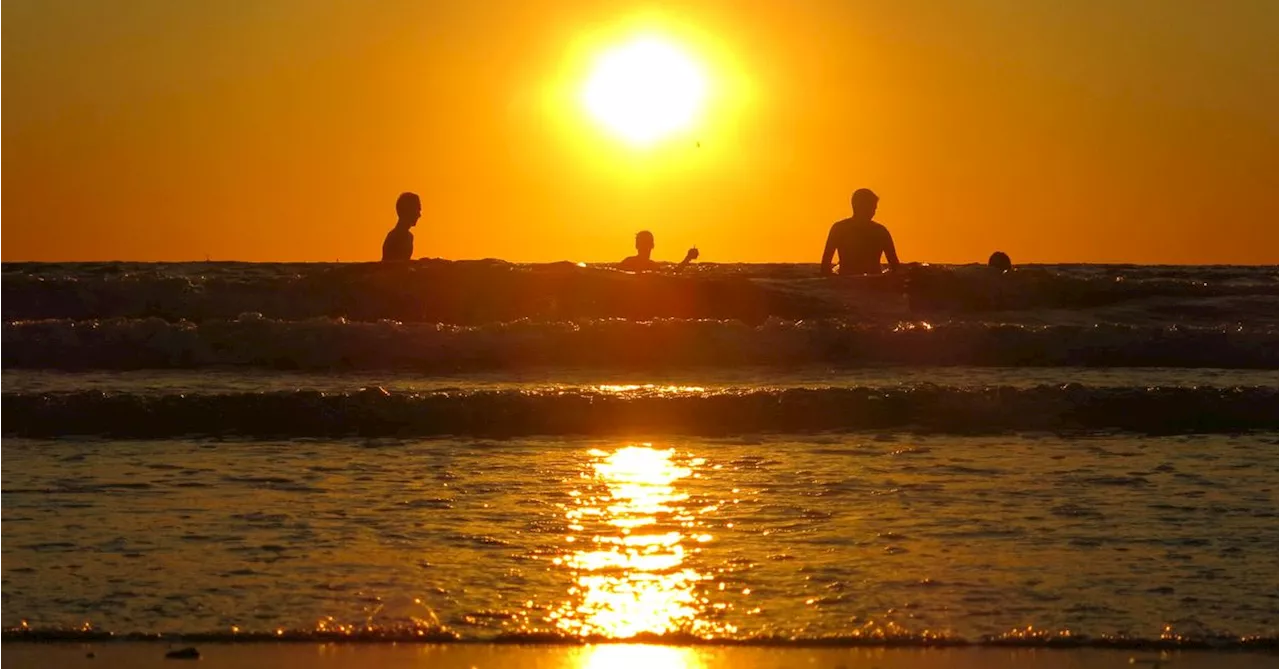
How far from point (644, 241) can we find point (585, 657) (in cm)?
1189

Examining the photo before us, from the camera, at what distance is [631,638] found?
12.1ft

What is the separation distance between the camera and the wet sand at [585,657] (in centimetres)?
352

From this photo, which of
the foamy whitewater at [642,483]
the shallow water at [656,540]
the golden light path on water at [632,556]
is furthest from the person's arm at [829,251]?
the golden light path on water at [632,556]

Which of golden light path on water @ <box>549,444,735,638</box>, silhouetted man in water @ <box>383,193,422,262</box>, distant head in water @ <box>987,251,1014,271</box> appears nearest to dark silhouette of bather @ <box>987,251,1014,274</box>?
distant head in water @ <box>987,251,1014,271</box>

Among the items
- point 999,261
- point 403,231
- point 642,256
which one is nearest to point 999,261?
point 999,261

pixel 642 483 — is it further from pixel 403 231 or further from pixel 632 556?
pixel 403 231

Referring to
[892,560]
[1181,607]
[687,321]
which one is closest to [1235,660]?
[1181,607]

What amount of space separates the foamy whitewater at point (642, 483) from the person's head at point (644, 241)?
1820 millimetres

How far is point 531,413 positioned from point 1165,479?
372 cm

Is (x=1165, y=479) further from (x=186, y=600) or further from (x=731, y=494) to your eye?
(x=186, y=600)

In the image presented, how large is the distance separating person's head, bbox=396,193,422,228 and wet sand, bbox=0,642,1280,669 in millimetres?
9744

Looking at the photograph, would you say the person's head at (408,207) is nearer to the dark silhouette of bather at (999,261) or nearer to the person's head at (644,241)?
the person's head at (644,241)

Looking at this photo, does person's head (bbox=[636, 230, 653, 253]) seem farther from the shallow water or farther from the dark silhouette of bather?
the shallow water

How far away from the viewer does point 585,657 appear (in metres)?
3.56
